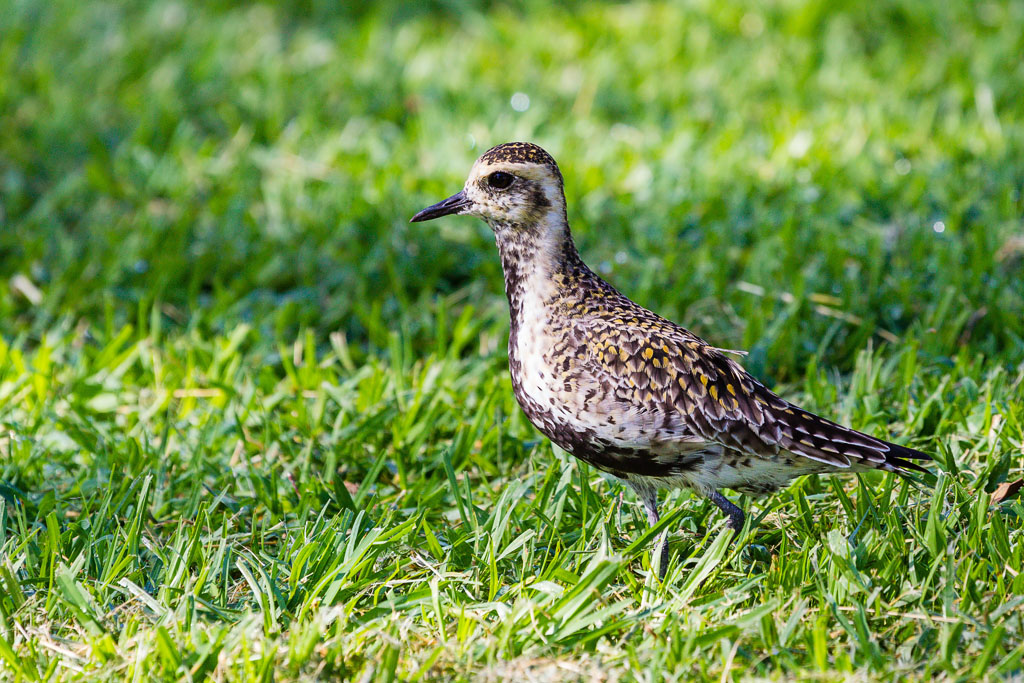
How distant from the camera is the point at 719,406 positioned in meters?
3.61

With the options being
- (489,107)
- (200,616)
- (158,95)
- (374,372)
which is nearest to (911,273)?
(374,372)

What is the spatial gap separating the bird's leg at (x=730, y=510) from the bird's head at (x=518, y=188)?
109 centimetres

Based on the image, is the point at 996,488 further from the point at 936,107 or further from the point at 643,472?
the point at 936,107

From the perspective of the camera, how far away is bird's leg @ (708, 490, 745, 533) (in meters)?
3.73

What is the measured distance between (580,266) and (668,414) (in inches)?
27.1

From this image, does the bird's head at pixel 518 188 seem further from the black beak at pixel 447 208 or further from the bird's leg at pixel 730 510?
the bird's leg at pixel 730 510

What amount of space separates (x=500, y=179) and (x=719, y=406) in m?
1.09

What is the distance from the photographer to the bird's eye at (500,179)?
3.92 m

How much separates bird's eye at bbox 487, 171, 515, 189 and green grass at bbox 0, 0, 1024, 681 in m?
1.03

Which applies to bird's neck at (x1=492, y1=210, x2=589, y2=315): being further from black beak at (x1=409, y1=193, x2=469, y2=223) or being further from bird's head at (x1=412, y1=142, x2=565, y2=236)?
black beak at (x1=409, y1=193, x2=469, y2=223)

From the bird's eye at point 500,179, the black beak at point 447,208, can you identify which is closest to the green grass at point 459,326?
the black beak at point 447,208

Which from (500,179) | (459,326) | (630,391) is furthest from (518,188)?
(459,326)

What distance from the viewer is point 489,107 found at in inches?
293

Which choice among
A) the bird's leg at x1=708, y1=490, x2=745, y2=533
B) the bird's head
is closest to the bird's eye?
the bird's head
